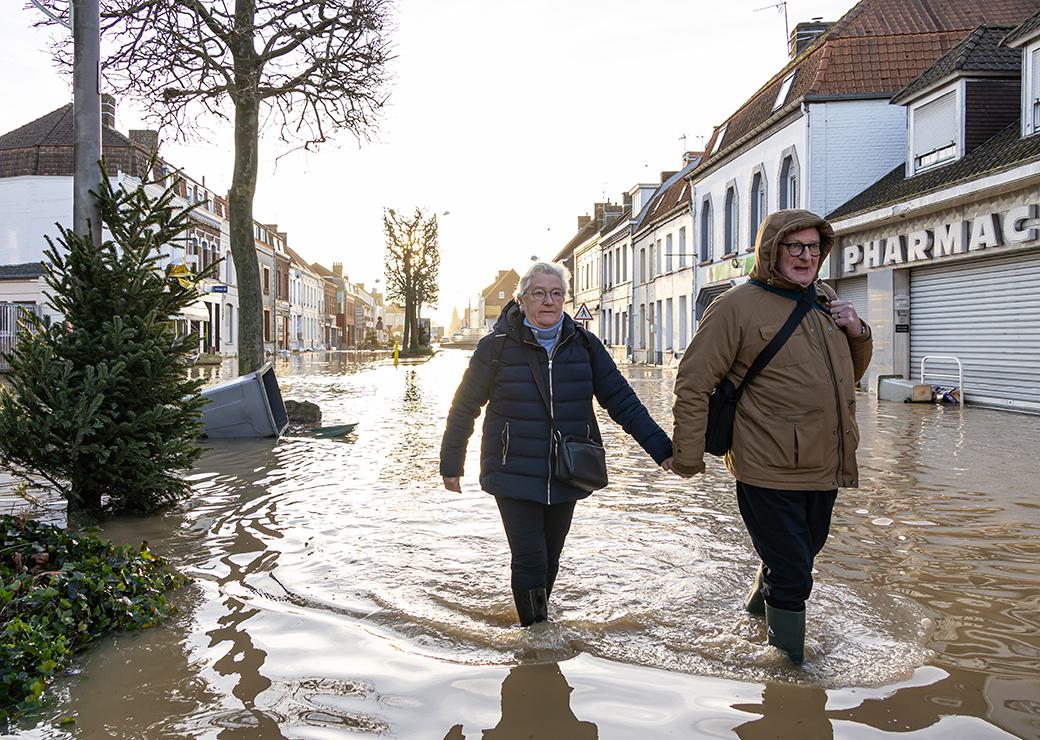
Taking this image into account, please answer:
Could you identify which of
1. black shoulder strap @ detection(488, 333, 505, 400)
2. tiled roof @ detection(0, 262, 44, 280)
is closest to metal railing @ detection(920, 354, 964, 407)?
black shoulder strap @ detection(488, 333, 505, 400)

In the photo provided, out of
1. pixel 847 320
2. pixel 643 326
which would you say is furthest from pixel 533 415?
pixel 643 326

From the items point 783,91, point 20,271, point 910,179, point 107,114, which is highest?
point 107,114

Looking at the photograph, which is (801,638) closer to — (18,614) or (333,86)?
(18,614)

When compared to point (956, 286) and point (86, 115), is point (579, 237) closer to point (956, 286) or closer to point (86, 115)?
point (956, 286)

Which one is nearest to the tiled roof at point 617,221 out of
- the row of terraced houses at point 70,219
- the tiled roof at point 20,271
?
the row of terraced houses at point 70,219

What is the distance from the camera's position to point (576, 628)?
4094mm

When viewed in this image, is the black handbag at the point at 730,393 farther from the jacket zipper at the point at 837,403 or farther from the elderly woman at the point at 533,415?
the elderly woman at the point at 533,415

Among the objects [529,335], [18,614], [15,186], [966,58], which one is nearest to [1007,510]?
[529,335]

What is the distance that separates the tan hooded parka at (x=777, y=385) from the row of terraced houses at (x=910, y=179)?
12116 mm

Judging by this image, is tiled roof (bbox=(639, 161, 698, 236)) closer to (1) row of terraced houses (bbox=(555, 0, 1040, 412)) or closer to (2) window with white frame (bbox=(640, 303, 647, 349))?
(1) row of terraced houses (bbox=(555, 0, 1040, 412))

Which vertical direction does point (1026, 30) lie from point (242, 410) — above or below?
above

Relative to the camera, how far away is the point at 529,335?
389cm

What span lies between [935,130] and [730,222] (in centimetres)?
1077

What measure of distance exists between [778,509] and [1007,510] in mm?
4201
